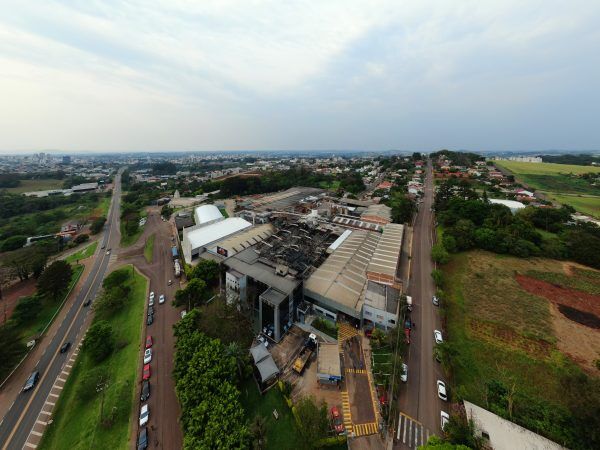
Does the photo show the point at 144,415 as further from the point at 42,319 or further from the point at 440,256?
the point at 440,256

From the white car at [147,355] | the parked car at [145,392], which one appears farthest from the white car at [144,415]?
the white car at [147,355]

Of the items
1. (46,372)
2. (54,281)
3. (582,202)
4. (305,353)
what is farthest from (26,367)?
(582,202)

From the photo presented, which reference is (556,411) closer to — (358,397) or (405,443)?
(405,443)

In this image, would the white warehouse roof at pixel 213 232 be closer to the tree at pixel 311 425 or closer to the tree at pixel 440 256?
the tree at pixel 311 425

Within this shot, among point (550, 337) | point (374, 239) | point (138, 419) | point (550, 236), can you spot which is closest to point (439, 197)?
point (550, 236)

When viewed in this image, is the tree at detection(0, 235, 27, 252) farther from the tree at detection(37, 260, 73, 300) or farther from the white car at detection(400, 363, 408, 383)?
the white car at detection(400, 363, 408, 383)

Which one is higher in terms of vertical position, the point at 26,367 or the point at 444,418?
the point at 444,418
